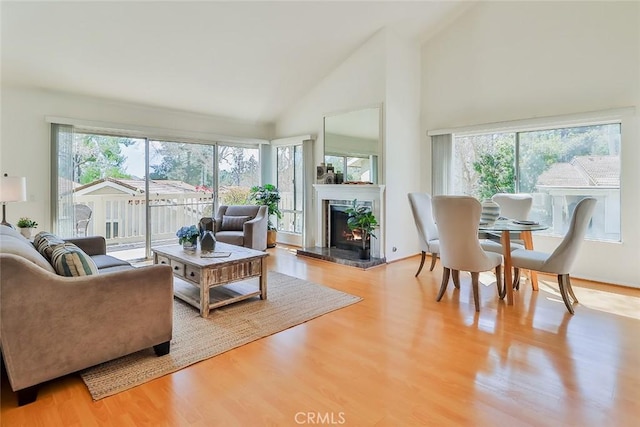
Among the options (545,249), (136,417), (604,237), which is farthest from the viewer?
(545,249)

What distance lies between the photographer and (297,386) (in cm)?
204

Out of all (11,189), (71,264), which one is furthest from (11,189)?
(71,264)

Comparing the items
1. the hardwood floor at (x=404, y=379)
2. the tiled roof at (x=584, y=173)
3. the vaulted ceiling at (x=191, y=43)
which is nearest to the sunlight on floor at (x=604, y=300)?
the hardwood floor at (x=404, y=379)

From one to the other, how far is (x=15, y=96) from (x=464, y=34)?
6.22m

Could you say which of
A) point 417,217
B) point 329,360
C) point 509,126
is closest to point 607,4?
point 509,126

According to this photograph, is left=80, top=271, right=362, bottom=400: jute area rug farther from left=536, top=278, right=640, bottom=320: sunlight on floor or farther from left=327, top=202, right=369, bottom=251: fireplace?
left=536, top=278, right=640, bottom=320: sunlight on floor

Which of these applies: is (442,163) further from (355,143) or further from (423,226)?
(423,226)

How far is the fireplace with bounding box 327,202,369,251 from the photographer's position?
18.7ft

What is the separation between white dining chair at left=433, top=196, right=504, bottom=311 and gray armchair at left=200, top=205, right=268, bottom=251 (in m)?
2.93

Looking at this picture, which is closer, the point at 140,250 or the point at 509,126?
the point at 509,126

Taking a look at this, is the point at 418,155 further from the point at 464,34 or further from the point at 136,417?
the point at 136,417

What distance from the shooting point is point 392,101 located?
516 centimetres

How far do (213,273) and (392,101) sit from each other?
3683mm

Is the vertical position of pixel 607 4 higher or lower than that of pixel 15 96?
higher
